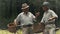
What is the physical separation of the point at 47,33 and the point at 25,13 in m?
0.89

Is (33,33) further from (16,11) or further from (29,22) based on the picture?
(16,11)

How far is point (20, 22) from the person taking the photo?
9.41 meters

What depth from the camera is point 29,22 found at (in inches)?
365

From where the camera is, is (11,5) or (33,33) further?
(11,5)

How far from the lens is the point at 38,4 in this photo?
1833 cm

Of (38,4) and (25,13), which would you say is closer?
(25,13)

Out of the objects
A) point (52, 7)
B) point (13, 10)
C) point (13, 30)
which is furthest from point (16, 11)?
point (13, 30)

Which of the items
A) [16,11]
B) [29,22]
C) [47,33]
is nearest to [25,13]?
[29,22]

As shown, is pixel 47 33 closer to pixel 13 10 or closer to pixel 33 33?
pixel 33 33

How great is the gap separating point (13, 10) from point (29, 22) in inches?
360

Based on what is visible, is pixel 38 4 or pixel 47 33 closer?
pixel 47 33

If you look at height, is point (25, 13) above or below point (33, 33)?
above

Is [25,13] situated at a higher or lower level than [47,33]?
higher

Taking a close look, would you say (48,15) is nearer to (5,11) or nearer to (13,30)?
(13,30)
